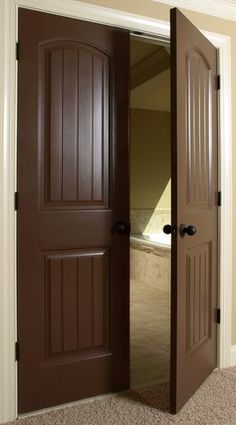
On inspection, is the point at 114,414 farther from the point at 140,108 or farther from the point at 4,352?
the point at 140,108

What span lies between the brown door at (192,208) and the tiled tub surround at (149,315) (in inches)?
15.0

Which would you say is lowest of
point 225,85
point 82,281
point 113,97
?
point 82,281

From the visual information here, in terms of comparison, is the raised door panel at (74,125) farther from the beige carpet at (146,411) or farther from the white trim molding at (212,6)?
the beige carpet at (146,411)

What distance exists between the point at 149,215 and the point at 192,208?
3767 mm

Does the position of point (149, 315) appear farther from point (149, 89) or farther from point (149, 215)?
point (149, 89)

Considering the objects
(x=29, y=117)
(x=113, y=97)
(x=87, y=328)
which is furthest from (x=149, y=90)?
(x=87, y=328)

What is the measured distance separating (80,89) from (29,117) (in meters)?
0.34

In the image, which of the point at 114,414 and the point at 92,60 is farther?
the point at 92,60

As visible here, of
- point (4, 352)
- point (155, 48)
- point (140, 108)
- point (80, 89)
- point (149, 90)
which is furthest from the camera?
point (140, 108)

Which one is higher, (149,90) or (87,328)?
(149,90)

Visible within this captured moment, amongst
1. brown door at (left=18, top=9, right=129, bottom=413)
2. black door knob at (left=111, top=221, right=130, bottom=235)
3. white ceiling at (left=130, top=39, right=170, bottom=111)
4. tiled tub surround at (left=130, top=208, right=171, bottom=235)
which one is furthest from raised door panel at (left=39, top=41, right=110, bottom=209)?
tiled tub surround at (left=130, top=208, right=171, bottom=235)

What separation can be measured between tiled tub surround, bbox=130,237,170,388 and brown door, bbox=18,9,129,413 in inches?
14.0

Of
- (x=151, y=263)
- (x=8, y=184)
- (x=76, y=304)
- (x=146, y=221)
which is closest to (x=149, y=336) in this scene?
(x=76, y=304)

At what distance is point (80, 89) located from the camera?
2.20 m
